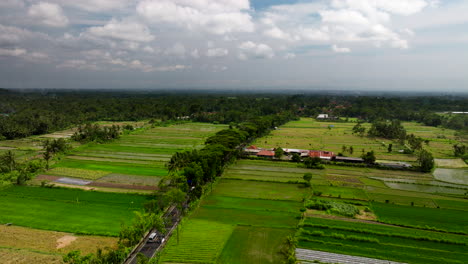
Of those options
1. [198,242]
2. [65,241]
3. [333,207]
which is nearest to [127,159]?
[65,241]

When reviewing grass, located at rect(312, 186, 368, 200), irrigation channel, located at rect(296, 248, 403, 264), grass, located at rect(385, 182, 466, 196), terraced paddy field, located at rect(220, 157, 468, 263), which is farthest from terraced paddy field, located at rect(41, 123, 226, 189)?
grass, located at rect(385, 182, 466, 196)

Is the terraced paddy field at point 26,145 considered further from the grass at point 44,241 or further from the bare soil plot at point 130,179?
the grass at point 44,241

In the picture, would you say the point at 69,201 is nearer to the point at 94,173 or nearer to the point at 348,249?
the point at 94,173

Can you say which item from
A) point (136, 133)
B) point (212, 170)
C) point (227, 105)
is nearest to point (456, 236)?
point (212, 170)

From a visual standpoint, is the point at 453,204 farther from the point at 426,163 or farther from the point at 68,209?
the point at 68,209

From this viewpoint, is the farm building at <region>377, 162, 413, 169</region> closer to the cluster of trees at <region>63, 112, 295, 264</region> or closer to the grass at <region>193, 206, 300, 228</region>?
the grass at <region>193, 206, 300, 228</region>

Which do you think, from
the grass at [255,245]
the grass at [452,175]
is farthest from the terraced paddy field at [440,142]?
the grass at [255,245]

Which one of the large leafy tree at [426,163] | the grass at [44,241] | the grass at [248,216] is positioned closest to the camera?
the grass at [44,241]

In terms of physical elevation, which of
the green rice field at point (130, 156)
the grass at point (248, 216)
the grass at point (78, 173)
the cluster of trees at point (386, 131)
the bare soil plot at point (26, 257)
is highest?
the cluster of trees at point (386, 131)
